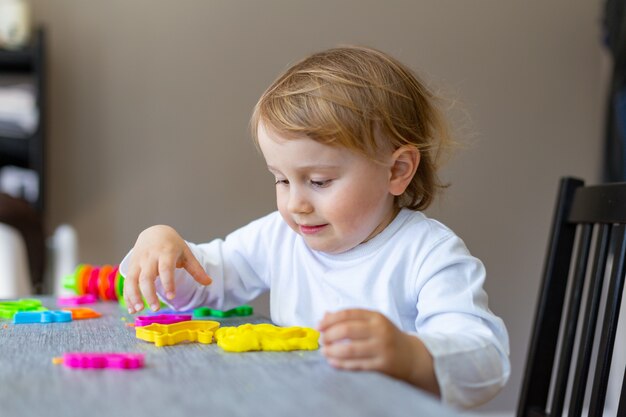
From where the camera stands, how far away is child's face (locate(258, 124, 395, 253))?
0.88 metres

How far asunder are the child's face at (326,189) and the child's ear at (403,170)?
0.01 metres

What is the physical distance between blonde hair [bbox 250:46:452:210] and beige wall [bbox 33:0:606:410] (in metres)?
1.37

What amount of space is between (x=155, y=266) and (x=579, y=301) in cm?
52

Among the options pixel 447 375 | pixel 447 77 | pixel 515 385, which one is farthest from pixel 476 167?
pixel 447 375

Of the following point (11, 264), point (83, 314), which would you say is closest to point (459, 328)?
point (83, 314)

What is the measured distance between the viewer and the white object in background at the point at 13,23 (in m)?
2.25

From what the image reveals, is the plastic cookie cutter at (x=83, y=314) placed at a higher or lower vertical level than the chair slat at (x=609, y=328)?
lower

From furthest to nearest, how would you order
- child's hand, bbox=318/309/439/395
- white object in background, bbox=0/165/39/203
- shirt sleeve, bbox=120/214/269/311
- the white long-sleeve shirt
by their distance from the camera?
1. white object in background, bbox=0/165/39/203
2. shirt sleeve, bbox=120/214/269/311
3. the white long-sleeve shirt
4. child's hand, bbox=318/309/439/395

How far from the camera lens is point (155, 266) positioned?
2.95ft

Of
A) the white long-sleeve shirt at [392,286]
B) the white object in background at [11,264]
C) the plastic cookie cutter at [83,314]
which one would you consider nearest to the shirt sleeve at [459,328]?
the white long-sleeve shirt at [392,286]

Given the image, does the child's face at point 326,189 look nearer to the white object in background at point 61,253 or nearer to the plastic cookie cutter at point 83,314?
the plastic cookie cutter at point 83,314

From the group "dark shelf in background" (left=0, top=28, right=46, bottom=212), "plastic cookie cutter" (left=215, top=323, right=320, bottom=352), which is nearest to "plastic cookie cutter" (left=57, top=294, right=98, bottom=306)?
"plastic cookie cutter" (left=215, top=323, right=320, bottom=352)

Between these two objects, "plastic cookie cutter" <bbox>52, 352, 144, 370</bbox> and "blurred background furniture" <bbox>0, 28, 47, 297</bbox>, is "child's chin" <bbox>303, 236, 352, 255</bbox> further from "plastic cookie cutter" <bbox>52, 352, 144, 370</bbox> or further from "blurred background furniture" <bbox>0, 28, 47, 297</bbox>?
"blurred background furniture" <bbox>0, 28, 47, 297</bbox>

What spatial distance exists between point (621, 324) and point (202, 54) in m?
1.55
